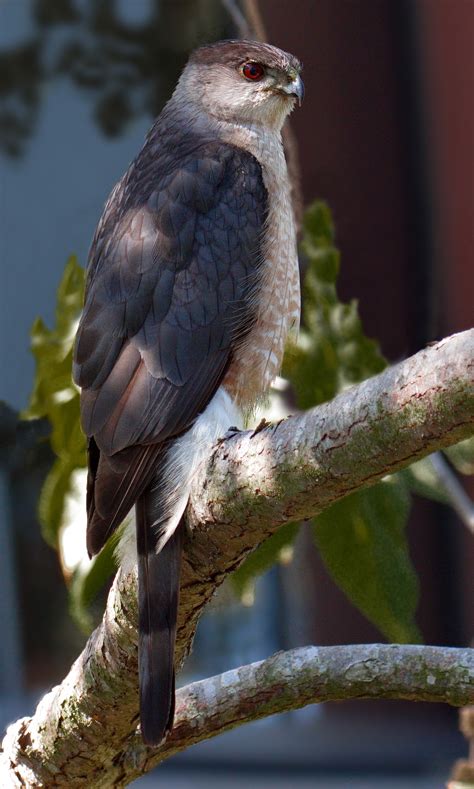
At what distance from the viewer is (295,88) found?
3051 mm

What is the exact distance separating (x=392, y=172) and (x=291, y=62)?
2.64m

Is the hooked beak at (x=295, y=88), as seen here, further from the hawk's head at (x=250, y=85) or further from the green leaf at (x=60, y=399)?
the green leaf at (x=60, y=399)

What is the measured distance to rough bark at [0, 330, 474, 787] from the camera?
1684 mm

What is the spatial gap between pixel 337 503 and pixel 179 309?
57cm

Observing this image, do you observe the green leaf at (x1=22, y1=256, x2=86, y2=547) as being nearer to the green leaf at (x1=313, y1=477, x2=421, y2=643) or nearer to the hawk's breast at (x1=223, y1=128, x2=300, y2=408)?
the hawk's breast at (x1=223, y1=128, x2=300, y2=408)

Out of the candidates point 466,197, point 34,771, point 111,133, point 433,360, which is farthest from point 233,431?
point 466,197

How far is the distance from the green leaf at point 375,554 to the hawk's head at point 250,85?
1.01m

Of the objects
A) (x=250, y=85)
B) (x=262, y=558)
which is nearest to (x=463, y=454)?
(x=262, y=558)

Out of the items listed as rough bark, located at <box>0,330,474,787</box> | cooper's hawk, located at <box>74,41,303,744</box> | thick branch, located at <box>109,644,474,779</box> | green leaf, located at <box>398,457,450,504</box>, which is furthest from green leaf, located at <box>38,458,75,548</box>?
green leaf, located at <box>398,457,450,504</box>

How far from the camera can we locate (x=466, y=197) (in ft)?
17.9

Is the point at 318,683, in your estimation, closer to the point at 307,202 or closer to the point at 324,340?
the point at 324,340

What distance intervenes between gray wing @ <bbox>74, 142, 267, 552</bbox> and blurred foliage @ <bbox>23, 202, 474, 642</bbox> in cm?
30

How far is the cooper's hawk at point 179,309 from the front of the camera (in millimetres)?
2424

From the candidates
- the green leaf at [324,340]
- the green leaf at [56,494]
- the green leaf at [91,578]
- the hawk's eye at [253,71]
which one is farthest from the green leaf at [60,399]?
the hawk's eye at [253,71]
